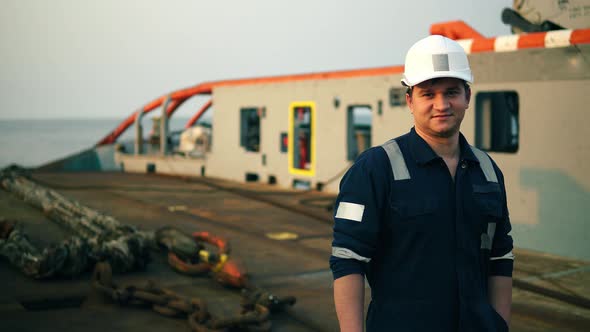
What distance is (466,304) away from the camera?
242cm

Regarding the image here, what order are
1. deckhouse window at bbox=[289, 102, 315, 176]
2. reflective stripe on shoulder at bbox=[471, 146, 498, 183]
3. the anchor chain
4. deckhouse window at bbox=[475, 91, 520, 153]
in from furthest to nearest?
deckhouse window at bbox=[289, 102, 315, 176]
deckhouse window at bbox=[475, 91, 520, 153]
the anchor chain
reflective stripe on shoulder at bbox=[471, 146, 498, 183]

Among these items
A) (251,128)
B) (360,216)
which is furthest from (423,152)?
(251,128)

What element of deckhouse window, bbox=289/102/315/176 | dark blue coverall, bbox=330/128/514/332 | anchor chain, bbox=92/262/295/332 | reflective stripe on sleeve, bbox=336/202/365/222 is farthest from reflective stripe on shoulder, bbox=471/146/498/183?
deckhouse window, bbox=289/102/315/176

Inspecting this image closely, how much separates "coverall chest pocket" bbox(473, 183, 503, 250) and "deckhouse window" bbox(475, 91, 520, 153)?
26.7ft

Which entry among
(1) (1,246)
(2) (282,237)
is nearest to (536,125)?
(2) (282,237)

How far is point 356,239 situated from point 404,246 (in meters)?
0.19

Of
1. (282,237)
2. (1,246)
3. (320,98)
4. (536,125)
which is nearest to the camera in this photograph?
(1,246)

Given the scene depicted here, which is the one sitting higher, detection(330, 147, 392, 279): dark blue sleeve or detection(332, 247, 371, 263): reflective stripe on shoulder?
detection(330, 147, 392, 279): dark blue sleeve

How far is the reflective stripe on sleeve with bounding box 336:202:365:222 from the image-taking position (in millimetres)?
2391

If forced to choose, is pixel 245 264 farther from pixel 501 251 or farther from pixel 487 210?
pixel 487 210

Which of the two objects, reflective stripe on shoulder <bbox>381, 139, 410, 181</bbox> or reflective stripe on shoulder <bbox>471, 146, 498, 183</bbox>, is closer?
reflective stripe on shoulder <bbox>381, 139, 410, 181</bbox>

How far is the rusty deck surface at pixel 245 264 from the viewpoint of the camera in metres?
5.52

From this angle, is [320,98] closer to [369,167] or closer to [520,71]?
[520,71]

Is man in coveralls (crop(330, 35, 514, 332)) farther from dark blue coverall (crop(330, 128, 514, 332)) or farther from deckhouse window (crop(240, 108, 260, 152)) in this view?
deckhouse window (crop(240, 108, 260, 152))
